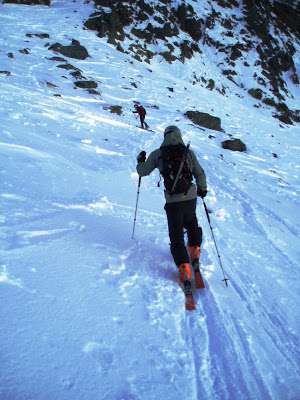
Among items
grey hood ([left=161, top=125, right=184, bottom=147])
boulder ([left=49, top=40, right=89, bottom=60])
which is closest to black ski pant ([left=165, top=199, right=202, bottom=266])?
grey hood ([left=161, top=125, right=184, bottom=147])

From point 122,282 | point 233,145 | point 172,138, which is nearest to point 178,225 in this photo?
point 122,282

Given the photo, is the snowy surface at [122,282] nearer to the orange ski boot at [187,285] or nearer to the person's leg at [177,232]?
the orange ski boot at [187,285]

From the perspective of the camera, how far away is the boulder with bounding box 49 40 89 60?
84.7ft

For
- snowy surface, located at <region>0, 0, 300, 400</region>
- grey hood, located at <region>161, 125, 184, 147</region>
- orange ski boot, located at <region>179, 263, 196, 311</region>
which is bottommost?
snowy surface, located at <region>0, 0, 300, 400</region>

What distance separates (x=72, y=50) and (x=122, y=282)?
84.7 feet

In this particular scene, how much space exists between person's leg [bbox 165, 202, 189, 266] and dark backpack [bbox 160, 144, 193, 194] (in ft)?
0.73

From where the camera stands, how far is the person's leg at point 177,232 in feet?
15.2

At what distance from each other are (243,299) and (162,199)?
372 centimetres

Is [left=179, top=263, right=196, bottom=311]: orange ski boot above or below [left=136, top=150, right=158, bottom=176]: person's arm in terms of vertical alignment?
below

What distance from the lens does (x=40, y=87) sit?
16.6 m

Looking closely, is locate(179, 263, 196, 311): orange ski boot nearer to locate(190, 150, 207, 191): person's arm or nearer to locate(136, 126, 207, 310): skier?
locate(136, 126, 207, 310): skier

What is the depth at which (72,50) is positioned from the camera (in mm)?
26609

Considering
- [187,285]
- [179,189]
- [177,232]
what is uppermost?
[179,189]

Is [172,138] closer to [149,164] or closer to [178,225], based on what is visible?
[149,164]
